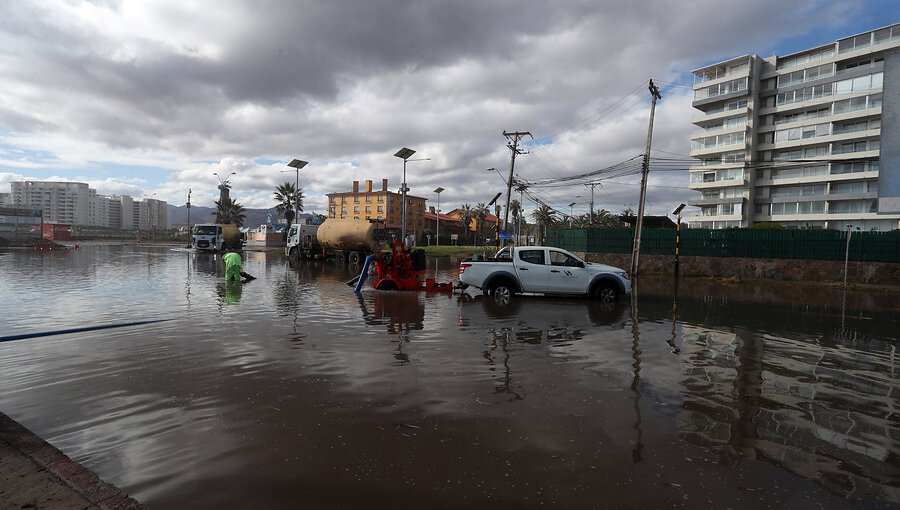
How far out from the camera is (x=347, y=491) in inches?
136

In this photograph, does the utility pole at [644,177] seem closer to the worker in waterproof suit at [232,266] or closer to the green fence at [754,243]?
the green fence at [754,243]

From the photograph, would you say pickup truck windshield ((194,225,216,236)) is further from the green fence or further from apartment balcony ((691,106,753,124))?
apartment balcony ((691,106,753,124))

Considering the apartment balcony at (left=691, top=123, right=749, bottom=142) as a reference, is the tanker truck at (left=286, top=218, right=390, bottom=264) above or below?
below

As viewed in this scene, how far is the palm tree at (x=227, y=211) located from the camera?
253ft

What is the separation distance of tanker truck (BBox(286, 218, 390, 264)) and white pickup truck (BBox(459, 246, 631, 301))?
17.0m

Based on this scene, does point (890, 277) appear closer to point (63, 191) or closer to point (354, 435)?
point (354, 435)

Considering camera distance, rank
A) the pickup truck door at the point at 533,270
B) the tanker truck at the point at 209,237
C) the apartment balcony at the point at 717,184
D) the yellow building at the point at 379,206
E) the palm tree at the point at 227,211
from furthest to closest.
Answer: the yellow building at the point at 379,206
the palm tree at the point at 227,211
the apartment balcony at the point at 717,184
the tanker truck at the point at 209,237
the pickup truck door at the point at 533,270

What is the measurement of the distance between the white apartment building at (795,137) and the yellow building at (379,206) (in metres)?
55.0

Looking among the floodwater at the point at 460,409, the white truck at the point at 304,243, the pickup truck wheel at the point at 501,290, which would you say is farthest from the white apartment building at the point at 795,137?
the floodwater at the point at 460,409

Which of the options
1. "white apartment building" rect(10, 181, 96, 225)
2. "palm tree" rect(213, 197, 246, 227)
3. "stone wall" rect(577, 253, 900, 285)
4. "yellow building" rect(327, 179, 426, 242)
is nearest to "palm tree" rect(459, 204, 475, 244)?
"yellow building" rect(327, 179, 426, 242)

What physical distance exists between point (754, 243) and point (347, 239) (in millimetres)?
23768

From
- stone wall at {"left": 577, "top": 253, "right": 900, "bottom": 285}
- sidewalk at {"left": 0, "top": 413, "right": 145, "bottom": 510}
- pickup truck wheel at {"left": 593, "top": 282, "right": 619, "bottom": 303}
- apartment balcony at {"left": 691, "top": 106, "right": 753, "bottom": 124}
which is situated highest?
apartment balcony at {"left": 691, "top": 106, "right": 753, "bottom": 124}

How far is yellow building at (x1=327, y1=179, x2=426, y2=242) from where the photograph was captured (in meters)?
102

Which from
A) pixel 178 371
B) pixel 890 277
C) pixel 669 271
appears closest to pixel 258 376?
pixel 178 371
